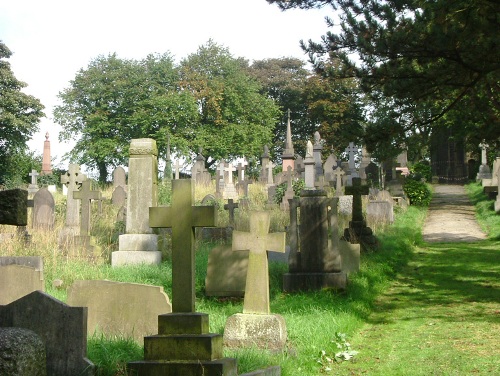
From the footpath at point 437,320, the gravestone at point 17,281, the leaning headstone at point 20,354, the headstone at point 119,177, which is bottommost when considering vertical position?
the footpath at point 437,320

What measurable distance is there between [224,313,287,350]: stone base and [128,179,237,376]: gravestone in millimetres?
1712

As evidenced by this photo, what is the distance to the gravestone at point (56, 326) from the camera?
5605 millimetres

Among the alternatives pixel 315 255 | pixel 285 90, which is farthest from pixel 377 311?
pixel 285 90

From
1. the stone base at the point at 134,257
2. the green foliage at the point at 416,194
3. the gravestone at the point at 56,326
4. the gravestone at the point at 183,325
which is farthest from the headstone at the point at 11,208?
the green foliage at the point at 416,194

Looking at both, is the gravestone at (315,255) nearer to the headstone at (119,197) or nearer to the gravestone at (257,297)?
the gravestone at (257,297)

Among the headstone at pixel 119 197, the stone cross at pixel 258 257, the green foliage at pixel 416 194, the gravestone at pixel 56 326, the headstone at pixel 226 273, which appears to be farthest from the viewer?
the green foliage at pixel 416 194

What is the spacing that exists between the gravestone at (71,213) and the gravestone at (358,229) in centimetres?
597

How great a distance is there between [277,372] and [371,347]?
235 centimetres

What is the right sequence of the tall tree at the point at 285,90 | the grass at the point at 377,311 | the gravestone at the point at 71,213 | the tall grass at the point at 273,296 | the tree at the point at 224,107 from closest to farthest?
the tall grass at the point at 273,296 < the grass at the point at 377,311 < the gravestone at the point at 71,213 < the tree at the point at 224,107 < the tall tree at the point at 285,90

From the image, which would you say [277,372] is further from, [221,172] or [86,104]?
[86,104]

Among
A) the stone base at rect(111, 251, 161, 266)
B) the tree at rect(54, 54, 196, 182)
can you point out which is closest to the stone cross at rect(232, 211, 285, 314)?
the stone base at rect(111, 251, 161, 266)

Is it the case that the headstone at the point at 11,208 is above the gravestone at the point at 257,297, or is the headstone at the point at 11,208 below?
above

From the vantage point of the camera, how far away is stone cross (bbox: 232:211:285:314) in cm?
796

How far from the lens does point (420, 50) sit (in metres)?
11.3
